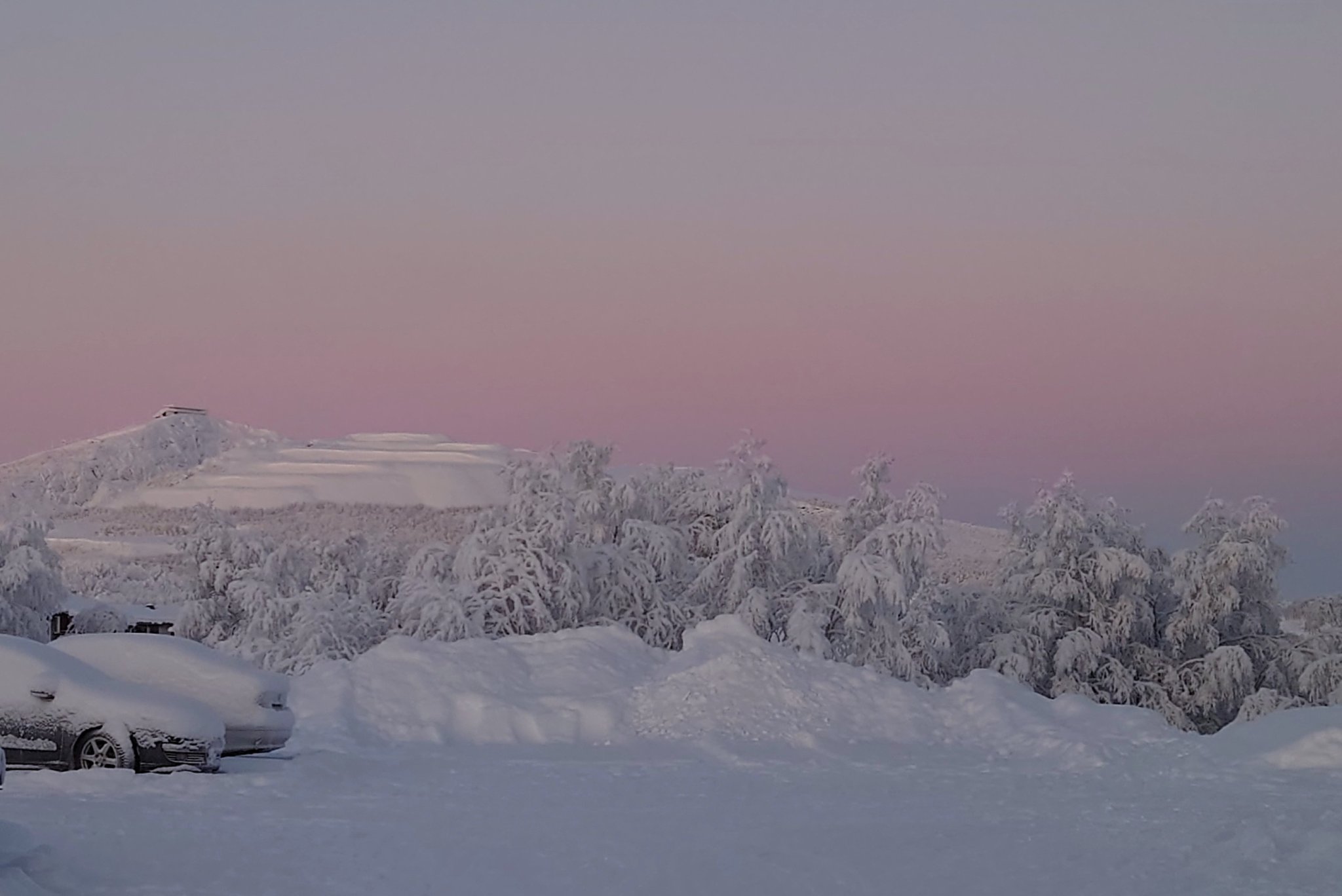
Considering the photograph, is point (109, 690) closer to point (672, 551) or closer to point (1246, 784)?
point (1246, 784)

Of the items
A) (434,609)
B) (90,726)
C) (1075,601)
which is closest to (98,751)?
(90,726)

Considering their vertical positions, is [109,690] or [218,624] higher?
[109,690]

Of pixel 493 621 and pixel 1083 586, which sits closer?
pixel 493 621

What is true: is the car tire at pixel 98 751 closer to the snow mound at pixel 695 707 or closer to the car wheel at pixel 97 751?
the car wheel at pixel 97 751

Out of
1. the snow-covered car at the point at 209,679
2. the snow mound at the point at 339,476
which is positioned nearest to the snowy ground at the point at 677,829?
the snow-covered car at the point at 209,679

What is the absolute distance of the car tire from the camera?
527 inches

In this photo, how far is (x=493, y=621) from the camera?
3538 cm

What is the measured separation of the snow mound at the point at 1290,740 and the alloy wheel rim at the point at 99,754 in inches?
478

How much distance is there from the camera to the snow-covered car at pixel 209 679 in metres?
15.0

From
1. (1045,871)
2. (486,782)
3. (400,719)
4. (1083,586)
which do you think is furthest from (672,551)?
(1045,871)

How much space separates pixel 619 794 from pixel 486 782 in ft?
5.18

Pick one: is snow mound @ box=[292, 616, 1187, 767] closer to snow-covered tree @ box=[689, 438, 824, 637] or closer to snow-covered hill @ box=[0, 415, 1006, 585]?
snow-covered tree @ box=[689, 438, 824, 637]

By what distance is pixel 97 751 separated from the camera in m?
13.5

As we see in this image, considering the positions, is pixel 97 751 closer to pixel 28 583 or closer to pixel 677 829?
pixel 677 829
